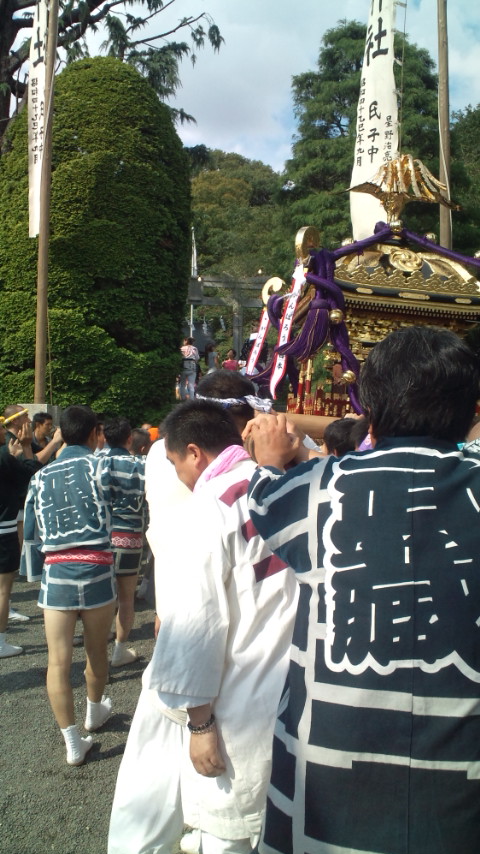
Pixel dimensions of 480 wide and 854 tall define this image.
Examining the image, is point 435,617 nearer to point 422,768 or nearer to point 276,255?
point 422,768

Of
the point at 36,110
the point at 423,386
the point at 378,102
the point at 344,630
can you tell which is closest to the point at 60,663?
the point at 344,630

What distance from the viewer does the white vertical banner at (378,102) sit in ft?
25.5

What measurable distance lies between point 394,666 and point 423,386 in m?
0.58

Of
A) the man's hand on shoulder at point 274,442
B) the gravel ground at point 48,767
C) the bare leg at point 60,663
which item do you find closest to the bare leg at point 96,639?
the bare leg at point 60,663

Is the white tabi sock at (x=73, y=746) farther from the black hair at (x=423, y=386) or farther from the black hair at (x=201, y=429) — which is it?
the black hair at (x=423, y=386)

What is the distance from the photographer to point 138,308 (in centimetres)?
1212

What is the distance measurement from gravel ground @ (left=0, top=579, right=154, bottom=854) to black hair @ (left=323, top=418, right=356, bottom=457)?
2054 mm

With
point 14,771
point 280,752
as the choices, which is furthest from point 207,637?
point 14,771

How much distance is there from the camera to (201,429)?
2.22m

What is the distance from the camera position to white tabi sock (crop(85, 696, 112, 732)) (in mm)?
3926

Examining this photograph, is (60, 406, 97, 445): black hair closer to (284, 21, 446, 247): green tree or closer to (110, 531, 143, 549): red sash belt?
(110, 531, 143, 549): red sash belt

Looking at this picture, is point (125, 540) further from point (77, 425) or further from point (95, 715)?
point (77, 425)

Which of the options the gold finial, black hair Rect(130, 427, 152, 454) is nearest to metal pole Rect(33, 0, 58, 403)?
black hair Rect(130, 427, 152, 454)

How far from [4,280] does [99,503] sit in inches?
374
